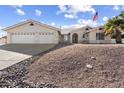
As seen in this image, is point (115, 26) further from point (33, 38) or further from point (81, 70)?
point (81, 70)

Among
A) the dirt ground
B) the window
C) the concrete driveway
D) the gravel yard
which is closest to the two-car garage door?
the window

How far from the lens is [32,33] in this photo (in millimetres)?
30375

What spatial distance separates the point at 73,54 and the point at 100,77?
13.3 ft

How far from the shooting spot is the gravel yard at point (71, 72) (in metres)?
9.80

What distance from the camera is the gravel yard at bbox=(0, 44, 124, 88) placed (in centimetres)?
980

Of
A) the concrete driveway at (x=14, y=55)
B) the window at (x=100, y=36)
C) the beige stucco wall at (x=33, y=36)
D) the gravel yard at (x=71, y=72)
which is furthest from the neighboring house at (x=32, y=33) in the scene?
the gravel yard at (x=71, y=72)

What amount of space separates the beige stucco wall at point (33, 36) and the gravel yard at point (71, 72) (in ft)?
51.8

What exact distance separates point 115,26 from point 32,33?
11011mm

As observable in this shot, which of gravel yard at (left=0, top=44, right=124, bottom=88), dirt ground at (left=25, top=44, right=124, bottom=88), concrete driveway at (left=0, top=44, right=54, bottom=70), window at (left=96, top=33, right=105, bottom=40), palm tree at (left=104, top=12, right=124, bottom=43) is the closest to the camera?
gravel yard at (left=0, top=44, right=124, bottom=88)

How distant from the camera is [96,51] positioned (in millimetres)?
14836

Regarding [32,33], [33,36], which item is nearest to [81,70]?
[33,36]

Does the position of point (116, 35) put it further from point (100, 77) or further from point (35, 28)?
point (100, 77)

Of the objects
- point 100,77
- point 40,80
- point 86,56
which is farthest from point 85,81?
point 86,56

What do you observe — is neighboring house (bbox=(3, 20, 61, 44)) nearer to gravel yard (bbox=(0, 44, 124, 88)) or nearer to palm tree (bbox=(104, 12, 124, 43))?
palm tree (bbox=(104, 12, 124, 43))
